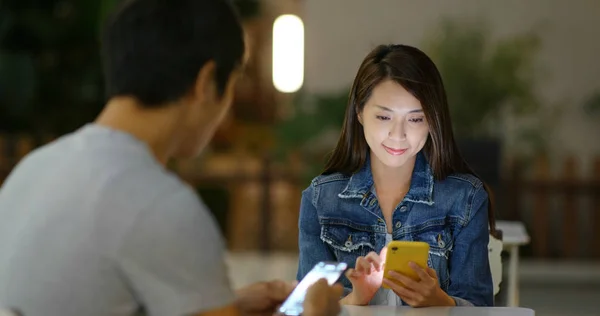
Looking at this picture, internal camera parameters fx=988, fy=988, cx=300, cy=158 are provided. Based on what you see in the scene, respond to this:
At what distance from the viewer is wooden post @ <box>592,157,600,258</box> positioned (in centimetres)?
770

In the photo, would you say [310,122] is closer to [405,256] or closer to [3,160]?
[3,160]

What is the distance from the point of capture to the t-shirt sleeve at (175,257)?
1.37m

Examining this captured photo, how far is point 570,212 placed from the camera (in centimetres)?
777

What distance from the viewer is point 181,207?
137cm

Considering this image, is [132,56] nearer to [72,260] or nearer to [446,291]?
[72,260]

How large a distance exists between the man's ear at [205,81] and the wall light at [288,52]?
6.00 metres

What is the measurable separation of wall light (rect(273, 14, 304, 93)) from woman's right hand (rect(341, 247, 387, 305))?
5.24 meters

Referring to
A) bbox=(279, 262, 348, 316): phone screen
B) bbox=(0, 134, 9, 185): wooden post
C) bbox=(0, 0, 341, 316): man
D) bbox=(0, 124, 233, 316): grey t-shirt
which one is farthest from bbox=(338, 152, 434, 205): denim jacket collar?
bbox=(0, 134, 9, 185): wooden post

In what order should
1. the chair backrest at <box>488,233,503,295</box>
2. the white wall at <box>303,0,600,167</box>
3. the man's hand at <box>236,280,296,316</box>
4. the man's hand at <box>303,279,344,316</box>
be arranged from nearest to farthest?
the man's hand at <box>303,279,344,316</box> < the man's hand at <box>236,280,296,316</box> < the chair backrest at <box>488,233,503,295</box> < the white wall at <box>303,0,600,167</box>

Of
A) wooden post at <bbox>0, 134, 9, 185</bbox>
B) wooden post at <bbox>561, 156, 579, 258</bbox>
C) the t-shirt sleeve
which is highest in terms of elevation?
the t-shirt sleeve

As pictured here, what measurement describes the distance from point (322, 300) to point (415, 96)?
2.66 ft

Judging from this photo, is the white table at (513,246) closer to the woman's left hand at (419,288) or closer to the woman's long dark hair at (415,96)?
the woman's long dark hair at (415,96)

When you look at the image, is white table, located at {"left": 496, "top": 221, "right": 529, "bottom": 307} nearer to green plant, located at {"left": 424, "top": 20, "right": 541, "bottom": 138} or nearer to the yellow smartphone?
the yellow smartphone

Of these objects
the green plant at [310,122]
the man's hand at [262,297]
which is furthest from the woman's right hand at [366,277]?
the green plant at [310,122]
